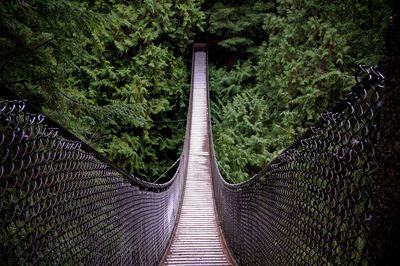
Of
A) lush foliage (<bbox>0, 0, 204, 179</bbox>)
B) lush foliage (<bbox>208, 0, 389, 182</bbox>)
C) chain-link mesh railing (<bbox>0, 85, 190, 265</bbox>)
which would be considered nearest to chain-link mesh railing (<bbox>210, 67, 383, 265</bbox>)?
chain-link mesh railing (<bbox>0, 85, 190, 265</bbox>)

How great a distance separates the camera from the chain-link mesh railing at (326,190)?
113 cm

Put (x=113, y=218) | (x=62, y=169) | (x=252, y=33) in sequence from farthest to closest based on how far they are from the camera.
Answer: (x=252, y=33), (x=113, y=218), (x=62, y=169)

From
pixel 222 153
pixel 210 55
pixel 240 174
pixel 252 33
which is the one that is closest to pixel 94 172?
pixel 240 174

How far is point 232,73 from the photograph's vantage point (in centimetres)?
1750

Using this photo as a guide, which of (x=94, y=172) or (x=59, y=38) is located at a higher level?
(x=59, y=38)

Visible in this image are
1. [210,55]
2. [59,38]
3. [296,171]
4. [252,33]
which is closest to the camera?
[296,171]

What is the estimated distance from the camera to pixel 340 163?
1405mm

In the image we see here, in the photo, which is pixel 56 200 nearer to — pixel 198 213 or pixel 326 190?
pixel 326 190

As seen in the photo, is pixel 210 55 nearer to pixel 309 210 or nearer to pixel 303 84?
pixel 303 84

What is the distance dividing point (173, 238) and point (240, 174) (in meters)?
5.31

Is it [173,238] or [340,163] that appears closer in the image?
[340,163]

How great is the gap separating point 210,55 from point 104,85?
845cm

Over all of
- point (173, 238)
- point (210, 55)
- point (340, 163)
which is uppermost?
point (210, 55)

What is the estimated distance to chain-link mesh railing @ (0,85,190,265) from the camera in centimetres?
127
